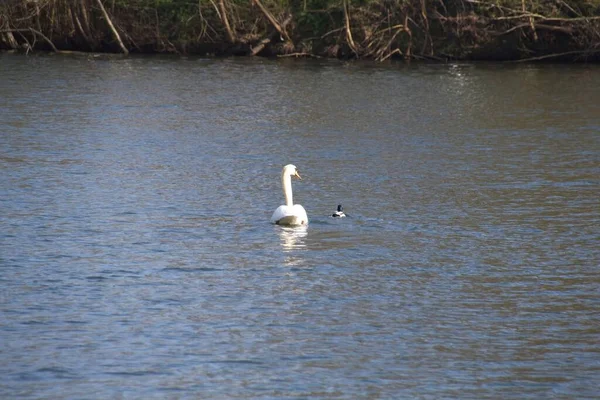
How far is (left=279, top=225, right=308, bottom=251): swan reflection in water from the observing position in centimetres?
1462

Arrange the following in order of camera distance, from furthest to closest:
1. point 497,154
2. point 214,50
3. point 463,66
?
point 214,50
point 463,66
point 497,154

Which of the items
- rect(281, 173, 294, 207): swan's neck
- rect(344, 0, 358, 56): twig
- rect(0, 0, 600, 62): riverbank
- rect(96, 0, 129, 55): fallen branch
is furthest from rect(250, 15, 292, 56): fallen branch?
rect(281, 173, 294, 207): swan's neck

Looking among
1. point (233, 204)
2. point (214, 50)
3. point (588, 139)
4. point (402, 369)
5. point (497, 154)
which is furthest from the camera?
point (214, 50)

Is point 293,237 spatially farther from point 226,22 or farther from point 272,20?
point 226,22

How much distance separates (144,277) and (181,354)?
279 cm

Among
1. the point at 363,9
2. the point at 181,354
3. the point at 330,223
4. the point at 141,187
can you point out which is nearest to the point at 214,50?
the point at 363,9

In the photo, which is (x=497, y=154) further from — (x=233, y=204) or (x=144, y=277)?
(x=144, y=277)

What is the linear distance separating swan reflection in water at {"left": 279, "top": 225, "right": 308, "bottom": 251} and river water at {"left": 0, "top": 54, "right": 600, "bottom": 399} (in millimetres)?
50

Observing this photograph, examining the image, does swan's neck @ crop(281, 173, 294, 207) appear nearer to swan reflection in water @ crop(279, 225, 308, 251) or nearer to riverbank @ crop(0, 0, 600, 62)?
swan reflection in water @ crop(279, 225, 308, 251)

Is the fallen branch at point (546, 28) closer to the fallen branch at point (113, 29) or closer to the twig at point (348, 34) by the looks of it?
the twig at point (348, 34)

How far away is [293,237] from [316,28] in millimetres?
28185

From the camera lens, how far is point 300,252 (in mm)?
14320

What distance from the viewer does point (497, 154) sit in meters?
22.0

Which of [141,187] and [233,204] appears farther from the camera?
[141,187]
